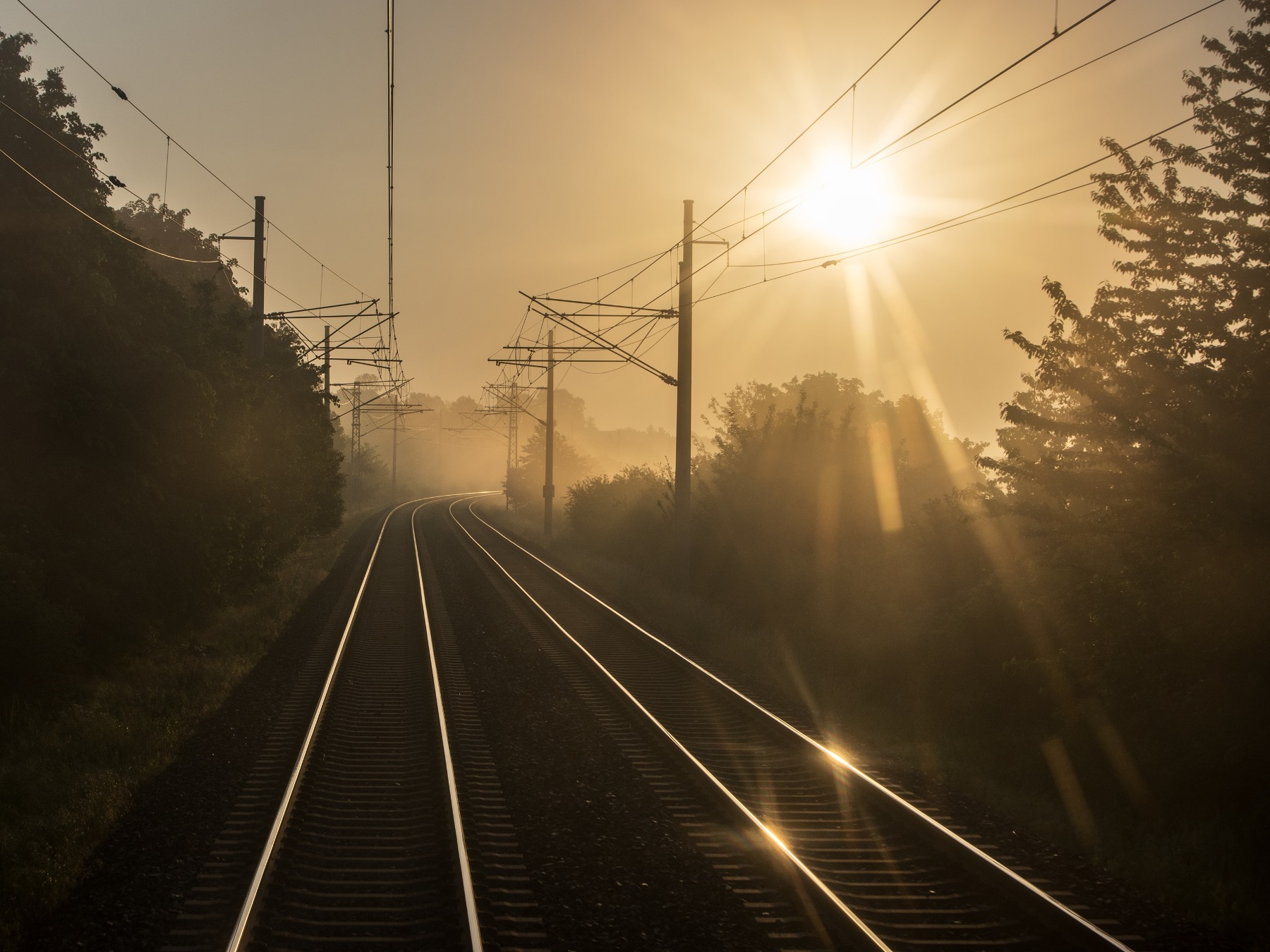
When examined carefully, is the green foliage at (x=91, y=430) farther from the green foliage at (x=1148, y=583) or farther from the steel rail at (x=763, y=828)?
the green foliage at (x=1148, y=583)

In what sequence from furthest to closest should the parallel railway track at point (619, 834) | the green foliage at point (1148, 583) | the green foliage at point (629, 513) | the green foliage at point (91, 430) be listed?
1. the green foliage at point (629, 513)
2. the green foliage at point (91, 430)
3. the green foliage at point (1148, 583)
4. the parallel railway track at point (619, 834)

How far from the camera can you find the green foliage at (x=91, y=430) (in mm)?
13648

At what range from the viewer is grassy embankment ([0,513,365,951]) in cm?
705

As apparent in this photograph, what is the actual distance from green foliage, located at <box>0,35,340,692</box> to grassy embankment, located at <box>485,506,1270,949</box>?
9.56m

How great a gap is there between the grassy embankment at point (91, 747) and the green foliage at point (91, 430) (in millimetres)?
604

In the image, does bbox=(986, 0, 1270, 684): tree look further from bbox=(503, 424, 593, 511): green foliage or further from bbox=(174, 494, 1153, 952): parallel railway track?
bbox=(503, 424, 593, 511): green foliage

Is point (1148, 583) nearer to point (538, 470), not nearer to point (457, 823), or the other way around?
point (457, 823)

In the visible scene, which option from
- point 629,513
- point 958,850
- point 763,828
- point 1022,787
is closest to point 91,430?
point 763,828

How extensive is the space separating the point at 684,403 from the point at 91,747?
14.8 meters

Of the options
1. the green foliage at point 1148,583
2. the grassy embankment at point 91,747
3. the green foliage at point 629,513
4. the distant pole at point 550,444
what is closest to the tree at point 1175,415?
the green foliage at point 1148,583

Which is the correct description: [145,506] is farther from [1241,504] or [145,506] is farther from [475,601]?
[1241,504]

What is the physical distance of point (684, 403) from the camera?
22422mm

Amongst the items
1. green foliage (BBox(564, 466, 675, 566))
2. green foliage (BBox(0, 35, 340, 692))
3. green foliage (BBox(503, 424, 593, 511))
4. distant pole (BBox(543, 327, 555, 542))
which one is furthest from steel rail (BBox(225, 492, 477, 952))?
green foliage (BBox(503, 424, 593, 511))

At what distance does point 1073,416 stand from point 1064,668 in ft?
10.4
